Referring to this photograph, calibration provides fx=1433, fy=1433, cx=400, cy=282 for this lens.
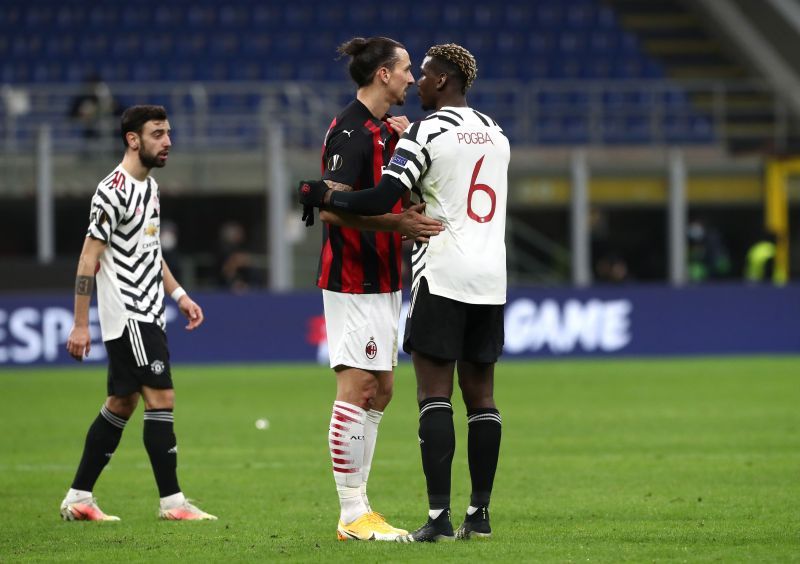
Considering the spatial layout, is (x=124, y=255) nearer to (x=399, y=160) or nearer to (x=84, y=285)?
(x=84, y=285)

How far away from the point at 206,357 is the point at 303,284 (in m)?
4.26

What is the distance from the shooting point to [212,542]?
6594 mm

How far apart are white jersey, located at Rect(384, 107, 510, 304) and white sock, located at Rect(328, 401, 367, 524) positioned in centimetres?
73

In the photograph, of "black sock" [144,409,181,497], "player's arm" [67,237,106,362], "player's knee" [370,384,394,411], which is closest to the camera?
"player's knee" [370,384,394,411]

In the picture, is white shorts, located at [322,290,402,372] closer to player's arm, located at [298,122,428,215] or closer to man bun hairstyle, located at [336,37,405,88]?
player's arm, located at [298,122,428,215]

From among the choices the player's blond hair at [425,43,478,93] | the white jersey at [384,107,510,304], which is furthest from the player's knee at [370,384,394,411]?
the player's blond hair at [425,43,478,93]

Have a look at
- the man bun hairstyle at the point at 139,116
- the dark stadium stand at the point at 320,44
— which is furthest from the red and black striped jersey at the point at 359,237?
the dark stadium stand at the point at 320,44

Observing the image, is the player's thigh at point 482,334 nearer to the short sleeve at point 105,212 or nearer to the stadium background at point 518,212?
the short sleeve at point 105,212

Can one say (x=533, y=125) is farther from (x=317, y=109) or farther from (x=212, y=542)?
(x=212, y=542)

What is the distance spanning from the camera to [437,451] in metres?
6.29

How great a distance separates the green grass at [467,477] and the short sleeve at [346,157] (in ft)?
5.41

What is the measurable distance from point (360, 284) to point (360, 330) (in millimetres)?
211

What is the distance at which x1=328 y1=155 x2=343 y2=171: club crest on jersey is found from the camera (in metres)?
6.47

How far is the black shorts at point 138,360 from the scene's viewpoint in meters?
7.57
